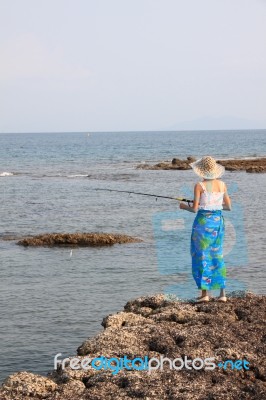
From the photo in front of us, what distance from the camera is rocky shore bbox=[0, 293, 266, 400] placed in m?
7.69

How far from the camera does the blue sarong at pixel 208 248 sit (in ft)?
35.4

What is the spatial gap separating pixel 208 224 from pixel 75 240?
12365mm

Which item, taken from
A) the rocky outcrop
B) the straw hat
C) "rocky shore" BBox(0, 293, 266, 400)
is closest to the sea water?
the rocky outcrop

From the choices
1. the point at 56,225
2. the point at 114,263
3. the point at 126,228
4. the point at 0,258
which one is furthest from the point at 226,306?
the point at 56,225

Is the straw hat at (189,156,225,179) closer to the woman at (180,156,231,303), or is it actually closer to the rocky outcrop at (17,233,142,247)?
the woman at (180,156,231,303)

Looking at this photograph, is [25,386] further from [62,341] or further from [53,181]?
[53,181]

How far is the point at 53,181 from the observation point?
50.5 m

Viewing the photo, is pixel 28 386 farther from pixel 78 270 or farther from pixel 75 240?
pixel 75 240

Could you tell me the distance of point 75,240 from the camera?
22734 millimetres

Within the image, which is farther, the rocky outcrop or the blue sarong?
the rocky outcrop

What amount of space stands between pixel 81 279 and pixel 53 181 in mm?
33938

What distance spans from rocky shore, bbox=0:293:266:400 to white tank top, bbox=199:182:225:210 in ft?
4.95

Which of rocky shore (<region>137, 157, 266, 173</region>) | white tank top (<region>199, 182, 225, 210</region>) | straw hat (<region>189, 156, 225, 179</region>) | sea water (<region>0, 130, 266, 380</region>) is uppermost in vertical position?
straw hat (<region>189, 156, 225, 179</region>)

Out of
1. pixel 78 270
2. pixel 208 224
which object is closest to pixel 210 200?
pixel 208 224
